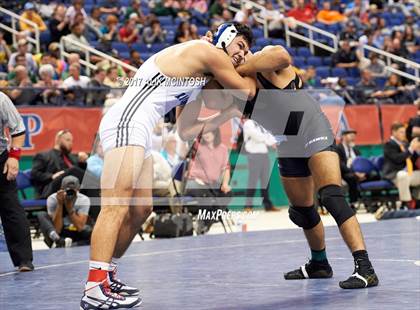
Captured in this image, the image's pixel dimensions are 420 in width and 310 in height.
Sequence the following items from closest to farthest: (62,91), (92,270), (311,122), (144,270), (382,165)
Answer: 1. (92,270)
2. (311,122)
3. (144,270)
4. (62,91)
5. (382,165)

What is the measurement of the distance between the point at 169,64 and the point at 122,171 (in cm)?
65

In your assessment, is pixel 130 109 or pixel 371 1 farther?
pixel 371 1

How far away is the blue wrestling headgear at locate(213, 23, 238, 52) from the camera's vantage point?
5980 millimetres

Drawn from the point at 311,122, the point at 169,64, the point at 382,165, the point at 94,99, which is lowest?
the point at 382,165

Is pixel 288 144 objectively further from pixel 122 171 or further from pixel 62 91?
pixel 62 91

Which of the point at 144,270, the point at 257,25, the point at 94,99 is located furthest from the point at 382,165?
the point at 144,270

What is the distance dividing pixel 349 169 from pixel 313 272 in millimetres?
7546

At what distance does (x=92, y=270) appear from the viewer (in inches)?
221

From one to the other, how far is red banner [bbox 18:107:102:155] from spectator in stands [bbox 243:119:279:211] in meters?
2.02

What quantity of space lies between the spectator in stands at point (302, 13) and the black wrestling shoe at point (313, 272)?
1475cm

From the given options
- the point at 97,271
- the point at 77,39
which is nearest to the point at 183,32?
the point at 77,39

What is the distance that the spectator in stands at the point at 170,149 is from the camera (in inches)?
476

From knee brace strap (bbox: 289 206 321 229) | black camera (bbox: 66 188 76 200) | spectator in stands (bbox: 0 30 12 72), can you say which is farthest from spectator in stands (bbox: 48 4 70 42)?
knee brace strap (bbox: 289 206 321 229)

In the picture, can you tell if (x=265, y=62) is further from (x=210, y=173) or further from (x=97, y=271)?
(x=210, y=173)
